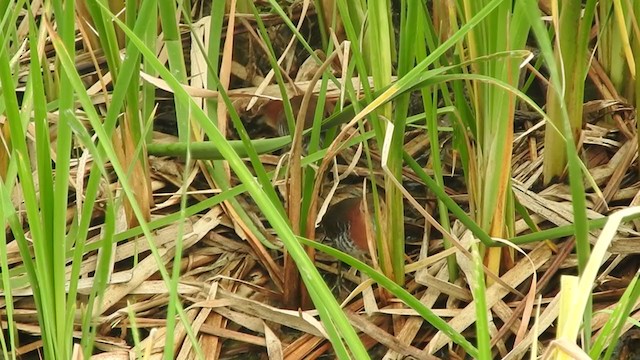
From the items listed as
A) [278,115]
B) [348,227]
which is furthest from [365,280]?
[278,115]

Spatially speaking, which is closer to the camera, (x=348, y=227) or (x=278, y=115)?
(x=348, y=227)

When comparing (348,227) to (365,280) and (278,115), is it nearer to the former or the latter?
(365,280)

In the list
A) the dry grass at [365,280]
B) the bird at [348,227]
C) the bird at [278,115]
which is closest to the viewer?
the dry grass at [365,280]

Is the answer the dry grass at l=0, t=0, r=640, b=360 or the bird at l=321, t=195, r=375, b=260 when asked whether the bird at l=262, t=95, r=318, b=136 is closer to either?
the dry grass at l=0, t=0, r=640, b=360

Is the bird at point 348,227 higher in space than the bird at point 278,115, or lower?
lower

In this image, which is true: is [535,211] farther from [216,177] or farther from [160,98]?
[160,98]

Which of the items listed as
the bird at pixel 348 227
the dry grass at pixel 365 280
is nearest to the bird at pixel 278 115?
the dry grass at pixel 365 280

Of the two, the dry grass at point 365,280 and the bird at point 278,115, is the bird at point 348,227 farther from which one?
the bird at point 278,115

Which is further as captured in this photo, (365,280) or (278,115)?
(278,115)

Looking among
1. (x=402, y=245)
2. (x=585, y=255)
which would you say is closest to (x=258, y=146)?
(x=402, y=245)
